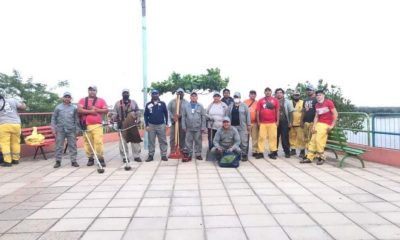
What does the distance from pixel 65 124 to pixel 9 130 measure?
4.48ft

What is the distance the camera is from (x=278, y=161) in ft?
27.0

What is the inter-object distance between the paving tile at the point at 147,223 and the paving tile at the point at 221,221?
1.55 ft

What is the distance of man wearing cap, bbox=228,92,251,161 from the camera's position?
8328mm

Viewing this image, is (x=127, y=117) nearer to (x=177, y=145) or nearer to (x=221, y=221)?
(x=177, y=145)

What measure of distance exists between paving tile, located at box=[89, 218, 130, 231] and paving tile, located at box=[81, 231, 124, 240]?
0.30 ft

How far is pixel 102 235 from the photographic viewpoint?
3660 millimetres

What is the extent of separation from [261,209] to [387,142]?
4.53m

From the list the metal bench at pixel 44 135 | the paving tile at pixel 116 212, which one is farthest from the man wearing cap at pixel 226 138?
the metal bench at pixel 44 135

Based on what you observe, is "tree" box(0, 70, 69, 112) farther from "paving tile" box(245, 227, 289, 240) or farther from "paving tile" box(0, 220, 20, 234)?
"paving tile" box(245, 227, 289, 240)

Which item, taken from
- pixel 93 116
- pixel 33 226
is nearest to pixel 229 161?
pixel 93 116

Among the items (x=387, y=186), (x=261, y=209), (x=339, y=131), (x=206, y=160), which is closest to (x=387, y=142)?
(x=339, y=131)

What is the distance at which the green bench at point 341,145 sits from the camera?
7.17 metres

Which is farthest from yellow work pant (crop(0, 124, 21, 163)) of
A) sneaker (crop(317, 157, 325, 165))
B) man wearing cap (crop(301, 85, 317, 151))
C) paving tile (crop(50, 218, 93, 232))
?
sneaker (crop(317, 157, 325, 165))

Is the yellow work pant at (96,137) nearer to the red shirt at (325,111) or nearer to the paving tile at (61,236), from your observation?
the paving tile at (61,236)
